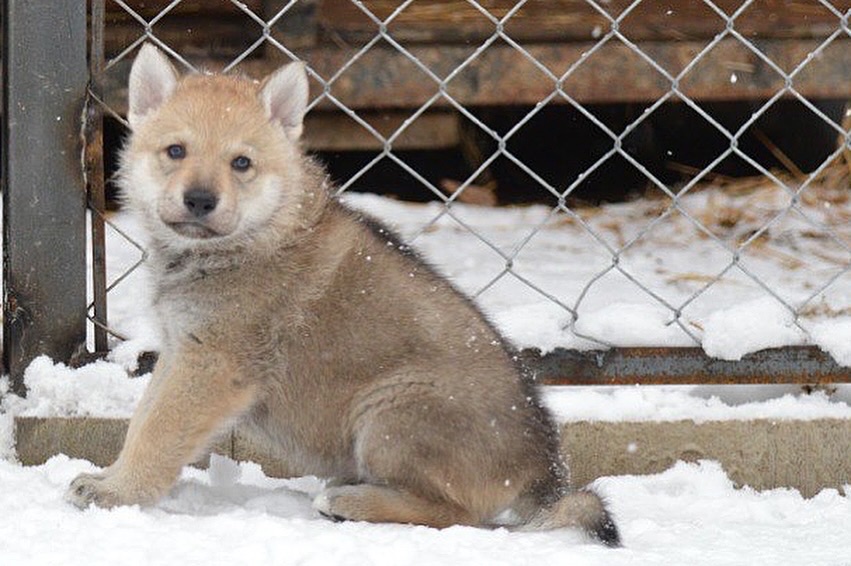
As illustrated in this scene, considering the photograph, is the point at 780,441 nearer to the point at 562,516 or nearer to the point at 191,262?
the point at 562,516

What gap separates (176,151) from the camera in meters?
3.36

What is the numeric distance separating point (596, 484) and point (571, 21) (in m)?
2.28

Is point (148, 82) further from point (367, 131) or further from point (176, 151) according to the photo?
point (367, 131)

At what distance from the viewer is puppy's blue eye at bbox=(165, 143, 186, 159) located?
335cm

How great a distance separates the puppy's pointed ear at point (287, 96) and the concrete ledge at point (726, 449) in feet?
2.56

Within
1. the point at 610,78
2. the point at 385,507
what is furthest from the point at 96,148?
the point at 610,78

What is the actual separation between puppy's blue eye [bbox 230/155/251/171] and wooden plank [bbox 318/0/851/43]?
200 cm

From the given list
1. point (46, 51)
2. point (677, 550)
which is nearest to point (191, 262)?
point (46, 51)

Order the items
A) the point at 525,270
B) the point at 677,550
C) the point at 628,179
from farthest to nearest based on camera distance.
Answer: the point at 628,179 → the point at 525,270 → the point at 677,550

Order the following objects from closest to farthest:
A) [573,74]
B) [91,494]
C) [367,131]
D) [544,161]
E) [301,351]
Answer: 1. [91,494]
2. [301,351]
3. [573,74]
4. [367,131]
5. [544,161]

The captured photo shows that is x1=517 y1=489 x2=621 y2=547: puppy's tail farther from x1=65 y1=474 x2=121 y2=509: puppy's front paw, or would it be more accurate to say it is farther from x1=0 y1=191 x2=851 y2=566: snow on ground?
x1=65 y1=474 x2=121 y2=509: puppy's front paw

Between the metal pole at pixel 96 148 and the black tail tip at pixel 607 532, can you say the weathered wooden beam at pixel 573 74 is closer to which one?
the metal pole at pixel 96 148

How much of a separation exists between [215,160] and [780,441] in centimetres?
152

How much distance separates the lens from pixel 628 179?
634 cm
